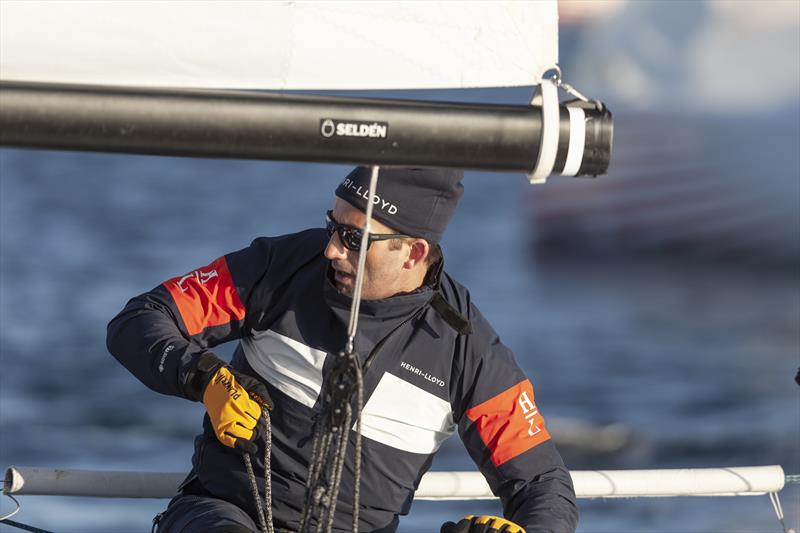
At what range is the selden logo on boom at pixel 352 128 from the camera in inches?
62.9

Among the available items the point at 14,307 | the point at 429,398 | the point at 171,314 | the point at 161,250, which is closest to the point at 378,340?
the point at 429,398

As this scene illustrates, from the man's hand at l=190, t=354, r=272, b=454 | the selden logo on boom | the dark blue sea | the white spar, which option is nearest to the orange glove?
the man's hand at l=190, t=354, r=272, b=454

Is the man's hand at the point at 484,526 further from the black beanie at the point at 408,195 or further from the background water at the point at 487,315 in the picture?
the background water at the point at 487,315

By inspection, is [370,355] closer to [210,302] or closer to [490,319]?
[210,302]

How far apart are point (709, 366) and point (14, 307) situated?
5200 mm

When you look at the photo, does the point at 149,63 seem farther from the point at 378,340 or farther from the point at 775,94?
the point at 775,94

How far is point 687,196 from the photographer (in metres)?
15.8

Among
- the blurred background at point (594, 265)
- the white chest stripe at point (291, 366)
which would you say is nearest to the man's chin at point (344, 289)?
the white chest stripe at point (291, 366)

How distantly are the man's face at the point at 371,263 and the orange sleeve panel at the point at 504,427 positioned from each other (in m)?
0.27

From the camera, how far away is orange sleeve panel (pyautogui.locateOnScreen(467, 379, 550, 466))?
2.59 metres

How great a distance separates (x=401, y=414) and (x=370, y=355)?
13 cm

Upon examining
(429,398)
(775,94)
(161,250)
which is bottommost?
(429,398)

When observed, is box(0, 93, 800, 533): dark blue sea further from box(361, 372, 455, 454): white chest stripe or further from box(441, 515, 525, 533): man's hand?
box(441, 515, 525, 533): man's hand

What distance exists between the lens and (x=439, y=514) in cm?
537
